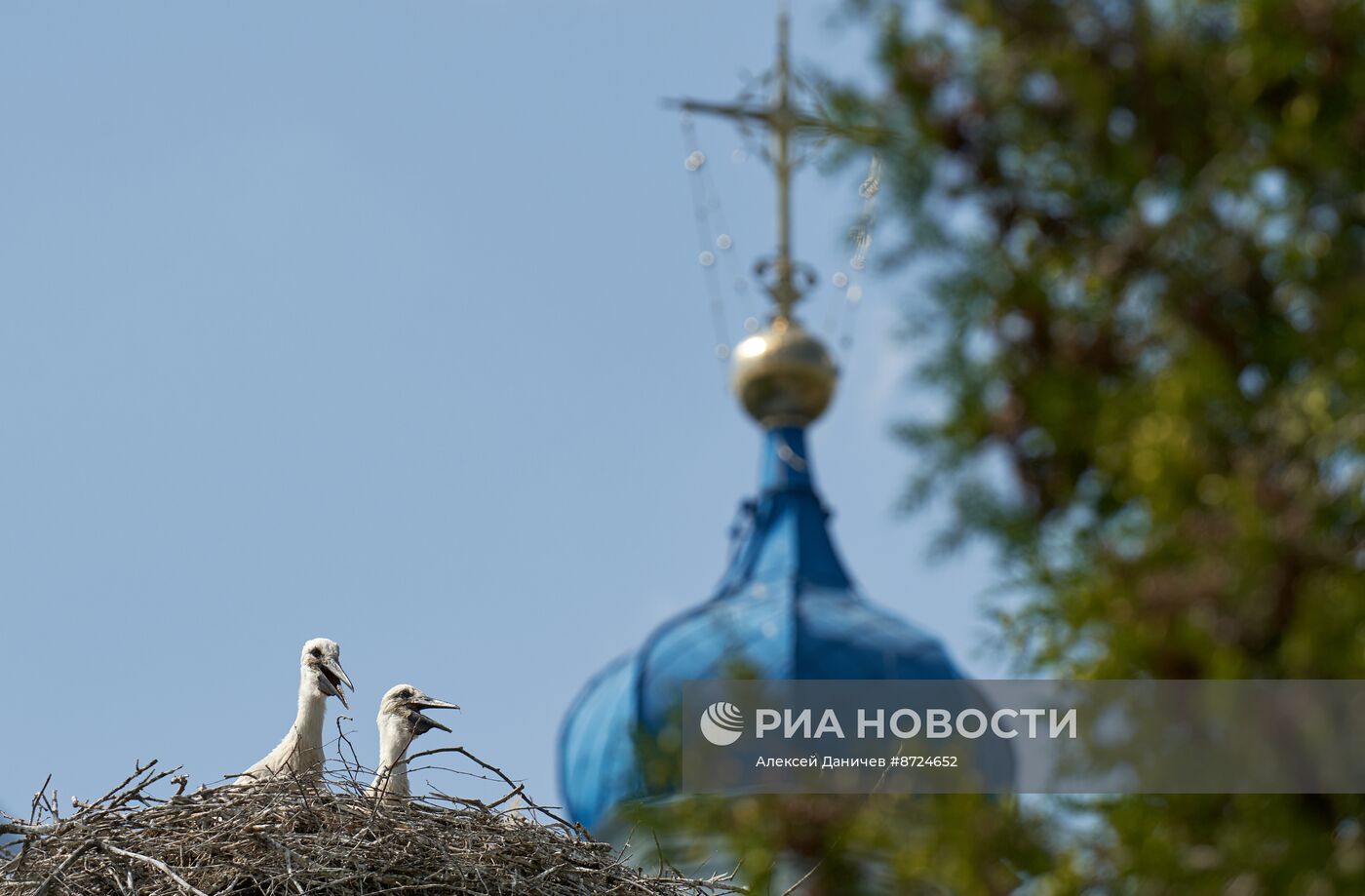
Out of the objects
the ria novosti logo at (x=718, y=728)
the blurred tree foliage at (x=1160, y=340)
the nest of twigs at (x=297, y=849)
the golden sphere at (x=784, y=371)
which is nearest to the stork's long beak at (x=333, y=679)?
the nest of twigs at (x=297, y=849)

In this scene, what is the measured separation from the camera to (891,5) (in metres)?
4.26

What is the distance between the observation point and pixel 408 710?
1069cm

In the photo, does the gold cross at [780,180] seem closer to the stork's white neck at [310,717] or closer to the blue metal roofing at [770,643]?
the blue metal roofing at [770,643]

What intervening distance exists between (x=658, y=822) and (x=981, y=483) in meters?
0.90

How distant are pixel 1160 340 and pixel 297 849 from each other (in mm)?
5272

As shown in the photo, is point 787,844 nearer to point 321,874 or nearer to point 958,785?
point 958,785

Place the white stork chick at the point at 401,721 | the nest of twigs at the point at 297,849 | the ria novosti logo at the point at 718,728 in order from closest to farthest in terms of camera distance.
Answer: the ria novosti logo at the point at 718,728, the nest of twigs at the point at 297,849, the white stork chick at the point at 401,721

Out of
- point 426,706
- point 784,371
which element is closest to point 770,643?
point 784,371

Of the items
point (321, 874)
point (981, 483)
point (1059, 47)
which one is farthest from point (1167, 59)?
point (321, 874)

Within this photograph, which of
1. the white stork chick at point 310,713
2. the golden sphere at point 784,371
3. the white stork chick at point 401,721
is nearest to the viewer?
the white stork chick at point 310,713

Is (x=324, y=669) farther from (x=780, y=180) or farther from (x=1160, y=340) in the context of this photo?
(x=780, y=180)

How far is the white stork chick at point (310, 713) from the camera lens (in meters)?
9.81

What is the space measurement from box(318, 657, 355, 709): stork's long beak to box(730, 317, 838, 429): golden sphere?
22.4 meters

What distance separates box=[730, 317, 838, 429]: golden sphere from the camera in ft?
107
